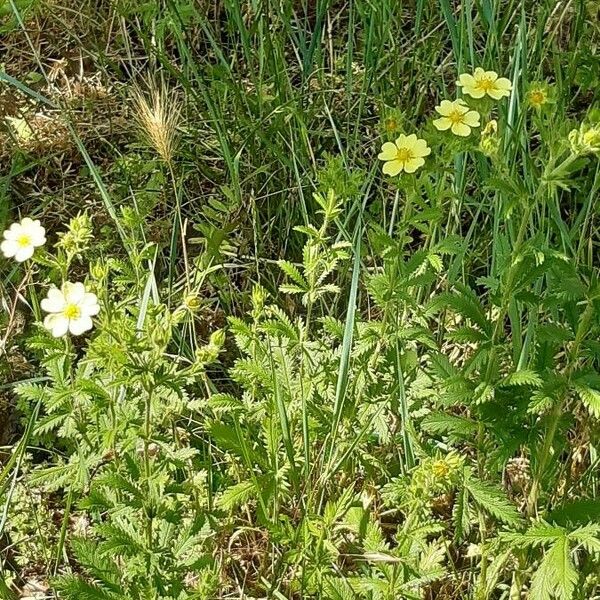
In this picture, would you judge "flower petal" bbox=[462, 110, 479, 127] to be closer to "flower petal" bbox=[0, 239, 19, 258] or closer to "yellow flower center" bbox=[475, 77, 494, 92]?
"yellow flower center" bbox=[475, 77, 494, 92]

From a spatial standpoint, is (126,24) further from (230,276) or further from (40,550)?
(40,550)

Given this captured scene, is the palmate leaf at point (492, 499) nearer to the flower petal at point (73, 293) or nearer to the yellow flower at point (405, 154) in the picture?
the yellow flower at point (405, 154)

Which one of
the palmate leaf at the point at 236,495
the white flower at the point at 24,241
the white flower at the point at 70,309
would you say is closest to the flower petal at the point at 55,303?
the white flower at the point at 70,309

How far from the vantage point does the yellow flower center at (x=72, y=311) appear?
133 cm

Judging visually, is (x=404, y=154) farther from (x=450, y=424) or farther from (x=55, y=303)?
(x=55, y=303)

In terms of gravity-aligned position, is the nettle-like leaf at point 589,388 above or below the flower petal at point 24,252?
below

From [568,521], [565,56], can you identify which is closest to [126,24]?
[565,56]

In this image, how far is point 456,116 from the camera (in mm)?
1544

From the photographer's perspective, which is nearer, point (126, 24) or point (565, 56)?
point (565, 56)

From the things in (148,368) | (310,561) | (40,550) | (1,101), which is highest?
(148,368)

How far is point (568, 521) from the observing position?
1.47 metres

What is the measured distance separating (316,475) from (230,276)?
2.14ft

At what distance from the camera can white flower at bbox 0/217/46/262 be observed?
1.44 meters

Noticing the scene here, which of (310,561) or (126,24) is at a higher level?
(126,24)
